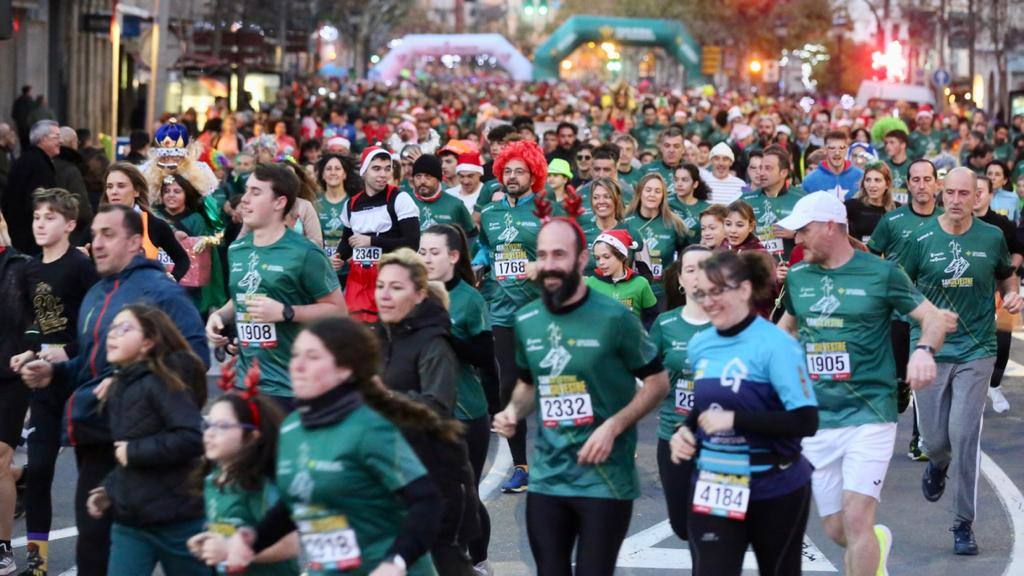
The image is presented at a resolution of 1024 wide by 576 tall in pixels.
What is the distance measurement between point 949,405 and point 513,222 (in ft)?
11.3

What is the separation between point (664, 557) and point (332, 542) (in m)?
4.29

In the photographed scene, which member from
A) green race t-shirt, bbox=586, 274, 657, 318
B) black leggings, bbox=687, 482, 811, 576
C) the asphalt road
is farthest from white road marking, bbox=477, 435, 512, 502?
black leggings, bbox=687, 482, 811, 576

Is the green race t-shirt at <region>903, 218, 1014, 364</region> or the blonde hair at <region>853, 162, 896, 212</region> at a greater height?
the blonde hair at <region>853, 162, 896, 212</region>

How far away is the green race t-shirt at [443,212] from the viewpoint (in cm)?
1390

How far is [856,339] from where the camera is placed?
837 cm

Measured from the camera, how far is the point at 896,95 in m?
57.2

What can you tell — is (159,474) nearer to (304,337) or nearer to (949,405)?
(304,337)

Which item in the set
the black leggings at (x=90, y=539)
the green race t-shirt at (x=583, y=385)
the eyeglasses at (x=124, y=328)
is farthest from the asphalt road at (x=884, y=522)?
the eyeglasses at (x=124, y=328)

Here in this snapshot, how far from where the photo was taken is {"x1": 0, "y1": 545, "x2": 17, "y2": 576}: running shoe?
9.25 meters

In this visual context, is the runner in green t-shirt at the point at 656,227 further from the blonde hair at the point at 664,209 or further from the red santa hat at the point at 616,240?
the red santa hat at the point at 616,240

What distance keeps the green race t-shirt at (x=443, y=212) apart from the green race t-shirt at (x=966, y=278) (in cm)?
422

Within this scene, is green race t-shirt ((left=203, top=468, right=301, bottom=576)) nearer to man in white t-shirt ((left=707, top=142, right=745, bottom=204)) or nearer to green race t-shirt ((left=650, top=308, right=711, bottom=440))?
green race t-shirt ((left=650, top=308, right=711, bottom=440))

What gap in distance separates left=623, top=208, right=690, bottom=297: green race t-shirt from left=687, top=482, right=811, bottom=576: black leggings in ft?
21.2

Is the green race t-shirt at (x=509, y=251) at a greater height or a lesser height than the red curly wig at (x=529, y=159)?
lesser
